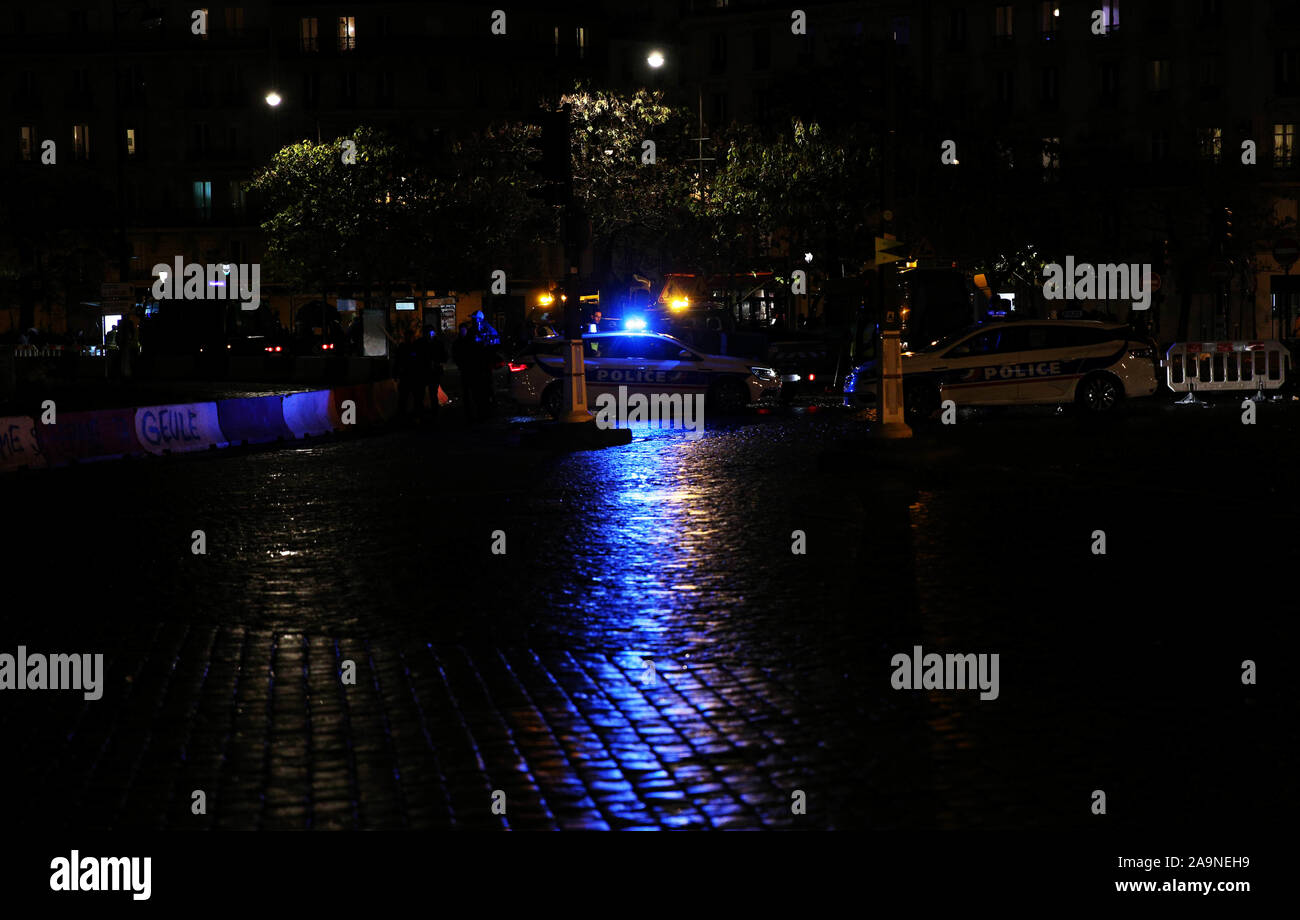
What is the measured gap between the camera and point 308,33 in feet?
304

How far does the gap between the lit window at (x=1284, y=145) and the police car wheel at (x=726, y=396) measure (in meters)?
49.3

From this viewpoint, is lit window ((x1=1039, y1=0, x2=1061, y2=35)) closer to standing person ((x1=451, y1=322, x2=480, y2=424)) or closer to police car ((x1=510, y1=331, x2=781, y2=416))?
police car ((x1=510, y1=331, x2=781, y2=416))

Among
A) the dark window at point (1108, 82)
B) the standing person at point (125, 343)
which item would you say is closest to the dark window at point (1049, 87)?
the dark window at point (1108, 82)

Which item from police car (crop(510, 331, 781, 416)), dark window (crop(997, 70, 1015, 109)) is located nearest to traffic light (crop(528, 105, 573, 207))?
police car (crop(510, 331, 781, 416))

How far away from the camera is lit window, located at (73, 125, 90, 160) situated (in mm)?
92250

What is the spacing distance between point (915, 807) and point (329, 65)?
299 ft

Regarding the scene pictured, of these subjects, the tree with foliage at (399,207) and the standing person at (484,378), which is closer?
the standing person at (484,378)

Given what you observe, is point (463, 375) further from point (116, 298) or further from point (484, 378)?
point (116, 298)

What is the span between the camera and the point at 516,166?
234 ft

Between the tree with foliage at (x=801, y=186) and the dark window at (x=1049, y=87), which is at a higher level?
the dark window at (x=1049, y=87)

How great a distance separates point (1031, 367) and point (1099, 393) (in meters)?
1.19

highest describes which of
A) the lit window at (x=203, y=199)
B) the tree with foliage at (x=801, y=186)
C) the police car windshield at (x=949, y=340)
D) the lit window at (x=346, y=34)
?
the lit window at (x=346, y=34)

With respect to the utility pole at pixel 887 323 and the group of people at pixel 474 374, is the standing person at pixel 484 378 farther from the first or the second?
the utility pole at pixel 887 323

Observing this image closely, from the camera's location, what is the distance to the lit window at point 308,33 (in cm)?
9254
